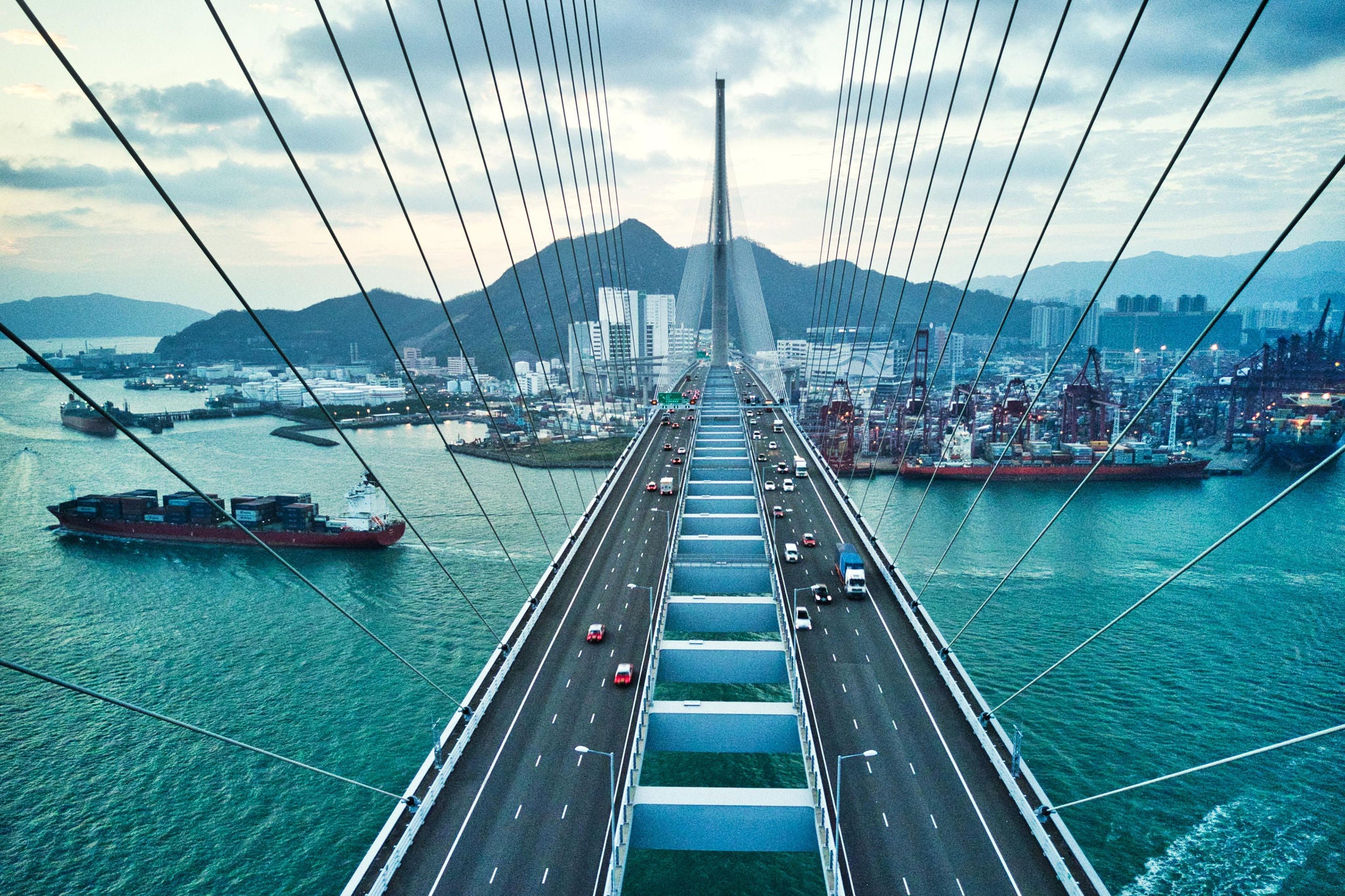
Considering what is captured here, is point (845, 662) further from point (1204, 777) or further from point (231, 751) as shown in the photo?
point (231, 751)

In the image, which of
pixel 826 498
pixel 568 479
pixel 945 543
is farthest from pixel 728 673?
pixel 568 479

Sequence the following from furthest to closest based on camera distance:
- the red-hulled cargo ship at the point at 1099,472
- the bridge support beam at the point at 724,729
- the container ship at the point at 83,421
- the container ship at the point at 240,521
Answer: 1. the container ship at the point at 83,421
2. the red-hulled cargo ship at the point at 1099,472
3. the container ship at the point at 240,521
4. the bridge support beam at the point at 724,729

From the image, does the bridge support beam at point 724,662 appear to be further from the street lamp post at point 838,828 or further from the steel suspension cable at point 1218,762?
the steel suspension cable at point 1218,762

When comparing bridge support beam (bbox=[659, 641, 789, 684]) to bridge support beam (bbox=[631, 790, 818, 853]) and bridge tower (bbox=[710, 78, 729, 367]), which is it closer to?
bridge support beam (bbox=[631, 790, 818, 853])

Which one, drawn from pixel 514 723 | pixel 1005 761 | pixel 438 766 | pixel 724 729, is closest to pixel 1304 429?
pixel 1005 761

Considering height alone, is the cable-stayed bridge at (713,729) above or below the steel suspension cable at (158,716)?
below

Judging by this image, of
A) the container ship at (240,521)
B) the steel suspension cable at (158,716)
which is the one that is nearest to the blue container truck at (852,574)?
the steel suspension cable at (158,716)
